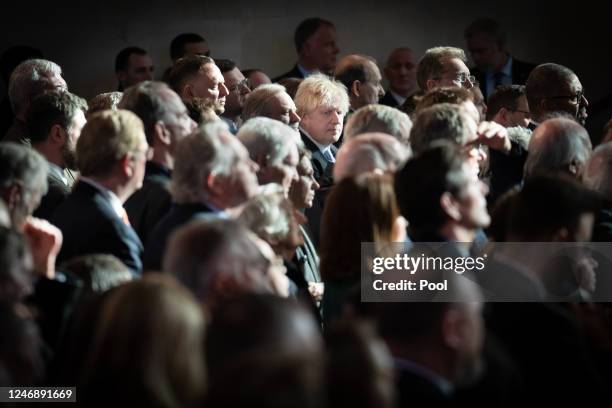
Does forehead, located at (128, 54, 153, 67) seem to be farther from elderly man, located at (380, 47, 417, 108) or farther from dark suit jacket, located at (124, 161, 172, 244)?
dark suit jacket, located at (124, 161, 172, 244)

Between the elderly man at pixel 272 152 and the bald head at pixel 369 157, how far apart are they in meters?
0.36

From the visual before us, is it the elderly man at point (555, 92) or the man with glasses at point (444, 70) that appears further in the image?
the man with glasses at point (444, 70)

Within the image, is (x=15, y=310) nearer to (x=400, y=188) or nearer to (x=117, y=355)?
(x=117, y=355)

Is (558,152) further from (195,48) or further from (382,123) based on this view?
(195,48)

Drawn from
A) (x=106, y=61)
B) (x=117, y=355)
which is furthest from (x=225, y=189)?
(x=106, y=61)

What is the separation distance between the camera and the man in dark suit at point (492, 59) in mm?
10227

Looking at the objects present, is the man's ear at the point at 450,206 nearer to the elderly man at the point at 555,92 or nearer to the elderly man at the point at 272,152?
the elderly man at the point at 272,152

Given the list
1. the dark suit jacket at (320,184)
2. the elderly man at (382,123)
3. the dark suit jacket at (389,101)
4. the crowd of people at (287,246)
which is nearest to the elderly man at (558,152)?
the crowd of people at (287,246)

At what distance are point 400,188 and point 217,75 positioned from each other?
9.82 feet

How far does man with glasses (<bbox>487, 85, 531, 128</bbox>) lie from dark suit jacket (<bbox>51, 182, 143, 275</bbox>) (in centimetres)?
344

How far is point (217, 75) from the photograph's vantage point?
7.21 metres

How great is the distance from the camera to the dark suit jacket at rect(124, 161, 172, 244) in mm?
5367

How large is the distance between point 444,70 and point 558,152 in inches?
93.5

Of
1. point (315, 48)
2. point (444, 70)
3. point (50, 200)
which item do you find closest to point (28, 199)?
point (50, 200)
